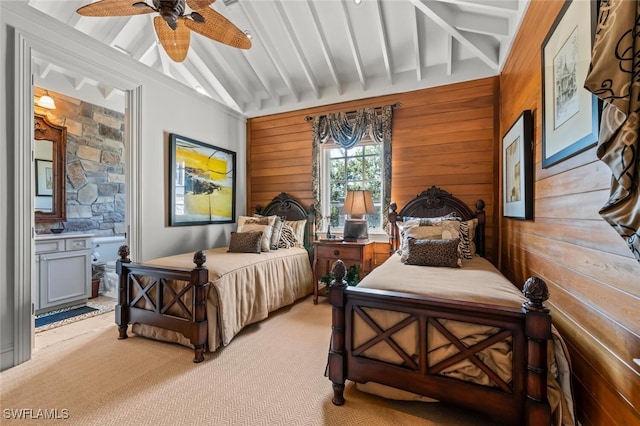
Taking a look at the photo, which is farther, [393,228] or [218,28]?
[393,228]

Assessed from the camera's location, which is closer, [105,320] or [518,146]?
[518,146]

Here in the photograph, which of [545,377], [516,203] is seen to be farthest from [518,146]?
[545,377]

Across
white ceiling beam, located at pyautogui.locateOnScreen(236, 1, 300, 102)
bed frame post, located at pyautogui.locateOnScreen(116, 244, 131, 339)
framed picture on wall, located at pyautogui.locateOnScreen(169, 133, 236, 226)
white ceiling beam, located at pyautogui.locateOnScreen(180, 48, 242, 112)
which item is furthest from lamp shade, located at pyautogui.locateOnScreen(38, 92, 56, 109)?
white ceiling beam, located at pyautogui.locateOnScreen(236, 1, 300, 102)

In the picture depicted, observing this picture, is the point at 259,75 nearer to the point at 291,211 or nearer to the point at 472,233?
the point at 291,211

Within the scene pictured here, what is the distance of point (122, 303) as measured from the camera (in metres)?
2.63

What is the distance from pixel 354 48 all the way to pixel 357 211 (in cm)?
192

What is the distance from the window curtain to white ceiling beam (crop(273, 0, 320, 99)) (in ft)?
1.49

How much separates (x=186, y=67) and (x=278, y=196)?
2264 mm

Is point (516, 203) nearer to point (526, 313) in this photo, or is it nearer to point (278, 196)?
point (526, 313)

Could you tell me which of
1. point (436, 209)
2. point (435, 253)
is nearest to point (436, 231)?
point (435, 253)

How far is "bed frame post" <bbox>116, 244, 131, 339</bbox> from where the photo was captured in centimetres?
260

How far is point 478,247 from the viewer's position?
126 inches

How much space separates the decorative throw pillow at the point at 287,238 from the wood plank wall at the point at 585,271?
264cm

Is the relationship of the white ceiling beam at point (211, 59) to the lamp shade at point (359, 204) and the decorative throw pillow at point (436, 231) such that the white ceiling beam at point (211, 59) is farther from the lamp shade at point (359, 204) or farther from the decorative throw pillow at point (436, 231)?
the decorative throw pillow at point (436, 231)
